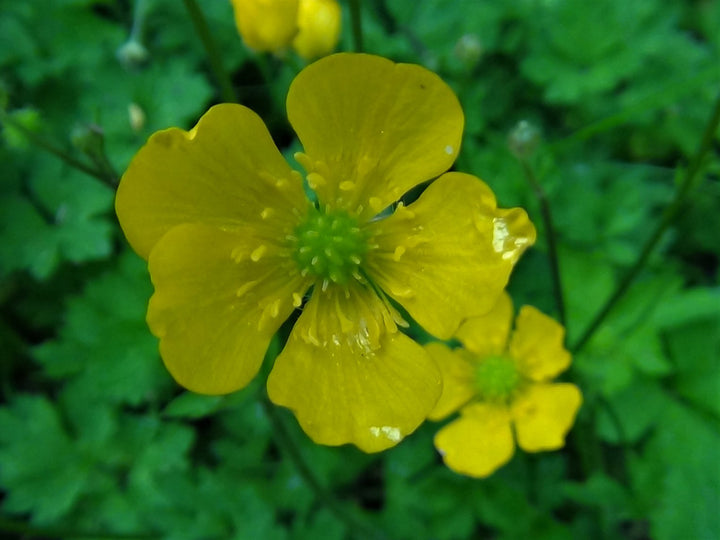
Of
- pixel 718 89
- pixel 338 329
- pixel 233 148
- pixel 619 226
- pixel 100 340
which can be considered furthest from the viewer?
pixel 718 89

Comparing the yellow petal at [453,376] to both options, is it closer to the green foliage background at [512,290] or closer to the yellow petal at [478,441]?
the yellow petal at [478,441]

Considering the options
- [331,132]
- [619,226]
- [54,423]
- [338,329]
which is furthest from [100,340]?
[619,226]

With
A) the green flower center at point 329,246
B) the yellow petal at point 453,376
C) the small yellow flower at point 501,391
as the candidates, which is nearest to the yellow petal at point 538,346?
the small yellow flower at point 501,391

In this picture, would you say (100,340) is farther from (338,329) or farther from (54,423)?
(338,329)

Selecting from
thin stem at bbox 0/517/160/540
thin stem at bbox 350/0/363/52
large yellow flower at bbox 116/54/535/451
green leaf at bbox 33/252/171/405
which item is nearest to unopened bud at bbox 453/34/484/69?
thin stem at bbox 350/0/363/52

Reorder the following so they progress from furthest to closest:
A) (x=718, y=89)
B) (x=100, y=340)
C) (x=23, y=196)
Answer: (x=718, y=89)
(x=23, y=196)
(x=100, y=340)

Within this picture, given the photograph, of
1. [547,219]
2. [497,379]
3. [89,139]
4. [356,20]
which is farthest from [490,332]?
[89,139]

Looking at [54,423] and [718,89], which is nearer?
[54,423]

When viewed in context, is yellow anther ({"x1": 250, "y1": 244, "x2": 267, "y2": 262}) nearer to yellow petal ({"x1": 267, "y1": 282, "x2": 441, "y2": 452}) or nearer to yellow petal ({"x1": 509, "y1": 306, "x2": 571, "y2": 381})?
yellow petal ({"x1": 267, "y1": 282, "x2": 441, "y2": 452})
